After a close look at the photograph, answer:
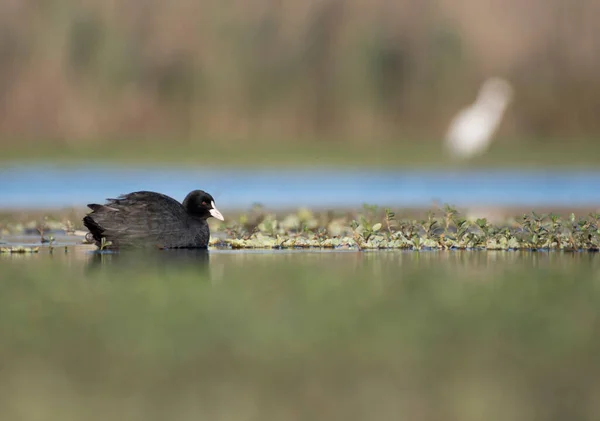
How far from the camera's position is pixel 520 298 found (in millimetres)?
8594

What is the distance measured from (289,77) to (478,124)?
26.0 ft

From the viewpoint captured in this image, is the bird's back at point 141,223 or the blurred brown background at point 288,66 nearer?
the bird's back at point 141,223

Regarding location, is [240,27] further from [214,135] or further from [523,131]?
[523,131]

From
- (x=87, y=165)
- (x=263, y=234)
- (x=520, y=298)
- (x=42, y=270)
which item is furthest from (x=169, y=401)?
(x=87, y=165)

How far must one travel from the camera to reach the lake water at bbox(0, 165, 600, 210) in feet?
62.8

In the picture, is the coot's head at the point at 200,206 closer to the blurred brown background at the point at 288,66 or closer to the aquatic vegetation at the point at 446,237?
the aquatic vegetation at the point at 446,237

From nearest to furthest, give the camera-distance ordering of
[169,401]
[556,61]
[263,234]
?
1. [169,401]
2. [263,234]
3. [556,61]

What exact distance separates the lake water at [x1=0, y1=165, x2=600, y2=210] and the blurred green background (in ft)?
10.6

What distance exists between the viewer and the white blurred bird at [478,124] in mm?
30344

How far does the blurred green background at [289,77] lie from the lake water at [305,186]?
3245 millimetres

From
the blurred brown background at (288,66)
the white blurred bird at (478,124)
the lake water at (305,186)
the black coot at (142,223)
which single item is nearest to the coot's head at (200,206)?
the black coot at (142,223)

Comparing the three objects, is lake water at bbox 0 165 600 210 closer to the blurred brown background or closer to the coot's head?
the coot's head

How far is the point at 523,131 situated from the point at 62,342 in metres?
27.5

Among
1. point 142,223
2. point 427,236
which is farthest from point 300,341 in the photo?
point 427,236
